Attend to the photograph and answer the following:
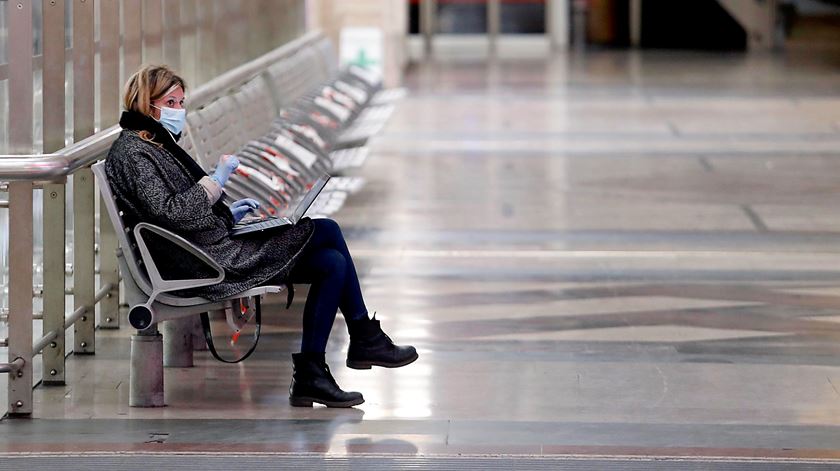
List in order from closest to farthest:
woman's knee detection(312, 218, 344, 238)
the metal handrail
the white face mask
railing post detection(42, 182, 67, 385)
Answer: the metal handrail < the white face mask < woman's knee detection(312, 218, 344, 238) < railing post detection(42, 182, 67, 385)

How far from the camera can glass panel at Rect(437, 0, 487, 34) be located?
97.8ft

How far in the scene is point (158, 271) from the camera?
5434 millimetres

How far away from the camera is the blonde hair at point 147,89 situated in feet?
17.7

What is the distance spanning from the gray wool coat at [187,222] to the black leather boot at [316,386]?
13.6 inches

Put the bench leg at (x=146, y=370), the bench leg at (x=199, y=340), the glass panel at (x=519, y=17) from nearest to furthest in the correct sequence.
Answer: the bench leg at (x=146, y=370) → the bench leg at (x=199, y=340) → the glass panel at (x=519, y=17)

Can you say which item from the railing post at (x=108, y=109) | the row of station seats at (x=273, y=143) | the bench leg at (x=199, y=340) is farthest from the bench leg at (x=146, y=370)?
the railing post at (x=108, y=109)

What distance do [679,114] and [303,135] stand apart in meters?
8.43

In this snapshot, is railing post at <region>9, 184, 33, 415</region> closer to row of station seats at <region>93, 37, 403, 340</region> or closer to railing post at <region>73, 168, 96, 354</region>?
row of station seats at <region>93, 37, 403, 340</region>

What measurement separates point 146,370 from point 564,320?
2.49 metres

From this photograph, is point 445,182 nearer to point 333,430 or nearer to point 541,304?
point 541,304

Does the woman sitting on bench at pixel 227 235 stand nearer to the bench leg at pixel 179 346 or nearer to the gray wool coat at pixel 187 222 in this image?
the gray wool coat at pixel 187 222

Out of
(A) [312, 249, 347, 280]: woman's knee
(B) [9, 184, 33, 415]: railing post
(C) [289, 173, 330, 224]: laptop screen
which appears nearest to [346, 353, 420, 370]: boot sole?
(A) [312, 249, 347, 280]: woman's knee

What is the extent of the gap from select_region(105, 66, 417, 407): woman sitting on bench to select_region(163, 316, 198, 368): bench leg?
783 mm

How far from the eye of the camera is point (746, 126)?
16250mm
